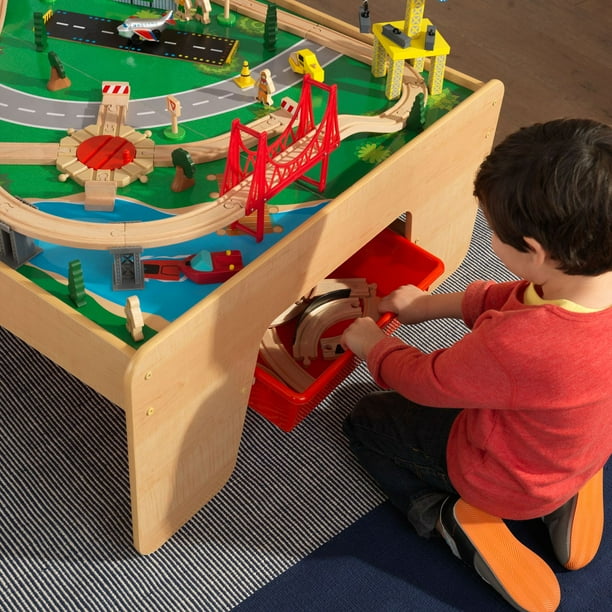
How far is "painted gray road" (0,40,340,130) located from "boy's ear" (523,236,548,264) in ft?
1.82

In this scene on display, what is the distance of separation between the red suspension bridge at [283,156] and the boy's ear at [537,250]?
33 cm

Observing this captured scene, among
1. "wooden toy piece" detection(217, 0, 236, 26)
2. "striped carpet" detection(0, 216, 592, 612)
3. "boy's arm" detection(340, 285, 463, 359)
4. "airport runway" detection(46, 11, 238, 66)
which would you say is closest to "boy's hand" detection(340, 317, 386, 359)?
"boy's arm" detection(340, 285, 463, 359)

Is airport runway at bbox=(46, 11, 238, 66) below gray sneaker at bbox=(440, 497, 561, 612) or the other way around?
the other way around

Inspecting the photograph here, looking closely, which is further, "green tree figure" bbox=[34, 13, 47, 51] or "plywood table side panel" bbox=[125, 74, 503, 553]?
"green tree figure" bbox=[34, 13, 47, 51]

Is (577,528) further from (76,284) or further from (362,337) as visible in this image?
(76,284)

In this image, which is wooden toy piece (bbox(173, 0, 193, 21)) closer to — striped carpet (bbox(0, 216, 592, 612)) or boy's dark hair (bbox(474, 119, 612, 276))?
striped carpet (bbox(0, 216, 592, 612))

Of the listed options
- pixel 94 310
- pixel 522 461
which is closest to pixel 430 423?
pixel 522 461

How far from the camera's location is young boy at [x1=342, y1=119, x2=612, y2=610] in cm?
101

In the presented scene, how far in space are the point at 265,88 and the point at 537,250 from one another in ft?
1.78

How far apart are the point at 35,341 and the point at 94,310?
118mm

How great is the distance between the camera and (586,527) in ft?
4.41

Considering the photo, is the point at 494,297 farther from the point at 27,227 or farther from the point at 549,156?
the point at 27,227

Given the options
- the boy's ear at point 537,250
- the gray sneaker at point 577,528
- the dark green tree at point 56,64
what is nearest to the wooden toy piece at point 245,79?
the dark green tree at point 56,64

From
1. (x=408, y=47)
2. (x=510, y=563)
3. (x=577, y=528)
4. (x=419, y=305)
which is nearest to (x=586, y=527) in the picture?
(x=577, y=528)
